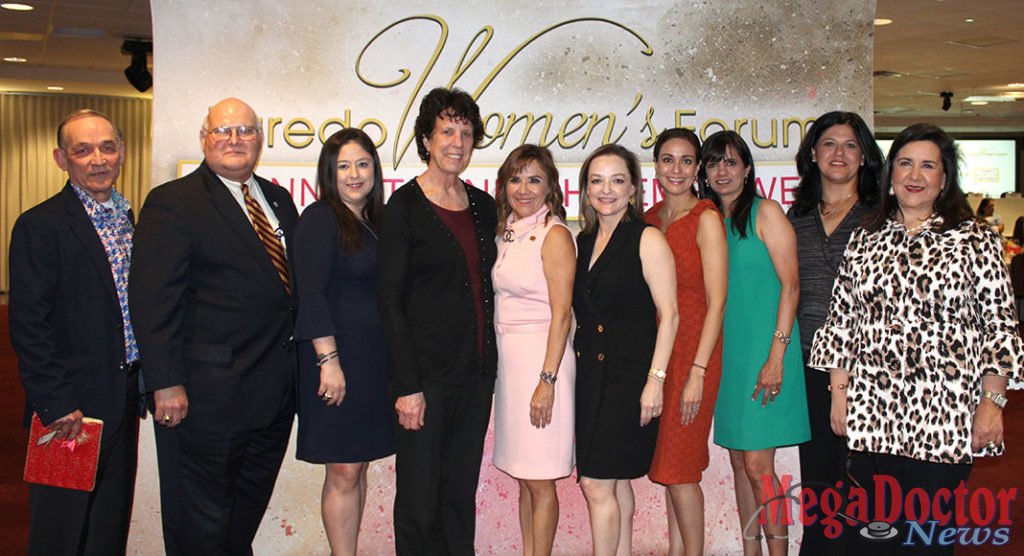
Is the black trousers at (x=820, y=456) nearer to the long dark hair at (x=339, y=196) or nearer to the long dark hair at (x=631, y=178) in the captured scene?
the long dark hair at (x=631, y=178)

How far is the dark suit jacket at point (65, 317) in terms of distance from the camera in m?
2.75

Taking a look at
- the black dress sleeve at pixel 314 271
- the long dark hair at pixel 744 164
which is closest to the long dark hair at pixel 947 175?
the long dark hair at pixel 744 164

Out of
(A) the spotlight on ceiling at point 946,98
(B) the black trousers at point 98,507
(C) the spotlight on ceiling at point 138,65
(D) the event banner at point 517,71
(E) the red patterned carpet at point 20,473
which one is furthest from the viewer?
(A) the spotlight on ceiling at point 946,98

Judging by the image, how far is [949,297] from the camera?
8.75 ft

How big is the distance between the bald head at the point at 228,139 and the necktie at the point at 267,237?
98 mm

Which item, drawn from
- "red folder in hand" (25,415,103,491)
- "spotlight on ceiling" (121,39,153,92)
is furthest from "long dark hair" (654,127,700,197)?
"spotlight on ceiling" (121,39,153,92)

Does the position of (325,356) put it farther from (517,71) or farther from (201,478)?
(517,71)

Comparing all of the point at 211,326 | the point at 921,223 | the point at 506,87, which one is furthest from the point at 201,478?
the point at 921,223

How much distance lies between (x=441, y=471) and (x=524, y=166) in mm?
1159

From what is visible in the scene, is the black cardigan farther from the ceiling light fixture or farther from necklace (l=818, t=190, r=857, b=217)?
the ceiling light fixture

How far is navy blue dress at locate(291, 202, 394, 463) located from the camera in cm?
300

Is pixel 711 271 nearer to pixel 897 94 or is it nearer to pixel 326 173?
pixel 326 173

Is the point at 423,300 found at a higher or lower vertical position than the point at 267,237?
lower

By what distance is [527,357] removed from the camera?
10.2 ft
